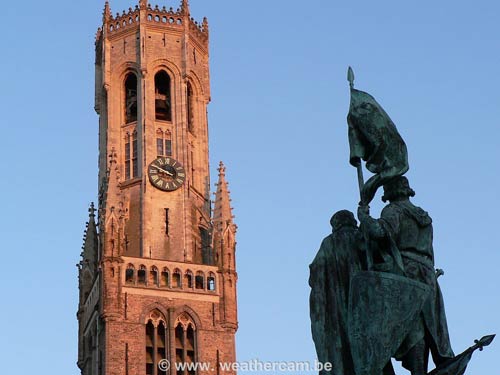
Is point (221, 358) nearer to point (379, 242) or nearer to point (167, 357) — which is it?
point (167, 357)

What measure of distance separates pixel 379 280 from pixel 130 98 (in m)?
54.0

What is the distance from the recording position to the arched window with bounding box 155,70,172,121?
59.9 meters

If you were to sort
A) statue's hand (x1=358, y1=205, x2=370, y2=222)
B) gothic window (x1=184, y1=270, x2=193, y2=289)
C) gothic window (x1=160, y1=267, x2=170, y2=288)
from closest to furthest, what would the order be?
statue's hand (x1=358, y1=205, x2=370, y2=222) → gothic window (x1=160, y1=267, x2=170, y2=288) → gothic window (x1=184, y1=270, x2=193, y2=289)

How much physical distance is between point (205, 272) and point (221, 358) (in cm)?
420

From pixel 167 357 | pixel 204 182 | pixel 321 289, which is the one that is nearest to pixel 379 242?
pixel 321 289

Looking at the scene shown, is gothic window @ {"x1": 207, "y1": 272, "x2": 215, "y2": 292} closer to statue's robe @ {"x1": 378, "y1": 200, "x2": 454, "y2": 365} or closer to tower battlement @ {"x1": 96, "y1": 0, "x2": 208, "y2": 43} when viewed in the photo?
tower battlement @ {"x1": 96, "y1": 0, "x2": 208, "y2": 43}

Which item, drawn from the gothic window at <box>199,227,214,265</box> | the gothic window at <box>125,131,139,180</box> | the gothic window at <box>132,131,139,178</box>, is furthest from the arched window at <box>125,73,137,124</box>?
the gothic window at <box>199,227,214,265</box>

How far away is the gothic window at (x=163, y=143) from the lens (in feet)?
191

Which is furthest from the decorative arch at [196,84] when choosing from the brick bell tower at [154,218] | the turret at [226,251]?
the turret at [226,251]

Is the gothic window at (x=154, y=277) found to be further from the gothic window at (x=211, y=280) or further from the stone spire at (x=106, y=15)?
the stone spire at (x=106, y=15)

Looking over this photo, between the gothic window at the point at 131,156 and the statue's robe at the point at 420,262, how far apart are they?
49859 mm

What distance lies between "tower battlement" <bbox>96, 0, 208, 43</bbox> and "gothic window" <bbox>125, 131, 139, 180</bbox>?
6469 mm

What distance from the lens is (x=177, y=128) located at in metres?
58.8

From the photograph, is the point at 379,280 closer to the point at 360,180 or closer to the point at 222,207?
the point at 360,180
